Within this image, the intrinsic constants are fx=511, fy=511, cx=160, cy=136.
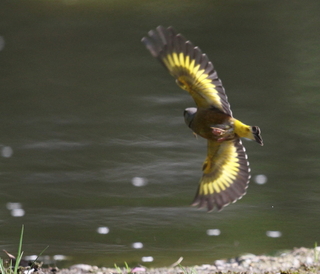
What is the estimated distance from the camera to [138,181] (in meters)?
3.87

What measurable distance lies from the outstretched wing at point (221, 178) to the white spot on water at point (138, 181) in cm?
130

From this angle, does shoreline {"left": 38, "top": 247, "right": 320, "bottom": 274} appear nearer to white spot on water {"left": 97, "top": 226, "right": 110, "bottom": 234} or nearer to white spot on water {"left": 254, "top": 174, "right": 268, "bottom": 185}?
white spot on water {"left": 97, "top": 226, "right": 110, "bottom": 234}

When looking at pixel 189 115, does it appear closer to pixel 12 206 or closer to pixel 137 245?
pixel 137 245

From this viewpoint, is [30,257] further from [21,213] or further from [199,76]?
[199,76]

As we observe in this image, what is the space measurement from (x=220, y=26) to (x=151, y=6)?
856mm

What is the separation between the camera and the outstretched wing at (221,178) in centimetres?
248

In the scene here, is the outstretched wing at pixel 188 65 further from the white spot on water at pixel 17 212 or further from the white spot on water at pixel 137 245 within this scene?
the white spot on water at pixel 17 212

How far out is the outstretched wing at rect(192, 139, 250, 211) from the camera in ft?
8.14

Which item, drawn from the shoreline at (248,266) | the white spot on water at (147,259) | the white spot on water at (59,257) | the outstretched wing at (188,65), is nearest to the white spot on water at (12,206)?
the white spot on water at (59,257)

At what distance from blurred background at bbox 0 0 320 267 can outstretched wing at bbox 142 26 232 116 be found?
50.3 inches

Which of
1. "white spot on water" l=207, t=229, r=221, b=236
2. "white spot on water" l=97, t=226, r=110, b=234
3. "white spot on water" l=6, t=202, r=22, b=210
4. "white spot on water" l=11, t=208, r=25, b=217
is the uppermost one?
"white spot on water" l=6, t=202, r=22, b=210

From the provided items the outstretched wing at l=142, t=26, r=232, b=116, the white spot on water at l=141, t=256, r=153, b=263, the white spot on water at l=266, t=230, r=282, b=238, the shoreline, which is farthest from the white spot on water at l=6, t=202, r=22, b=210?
the outstretched wing at l=142, t=26, r=232, b=116

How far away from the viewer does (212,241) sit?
3250mm

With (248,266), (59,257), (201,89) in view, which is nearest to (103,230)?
(59,257)
